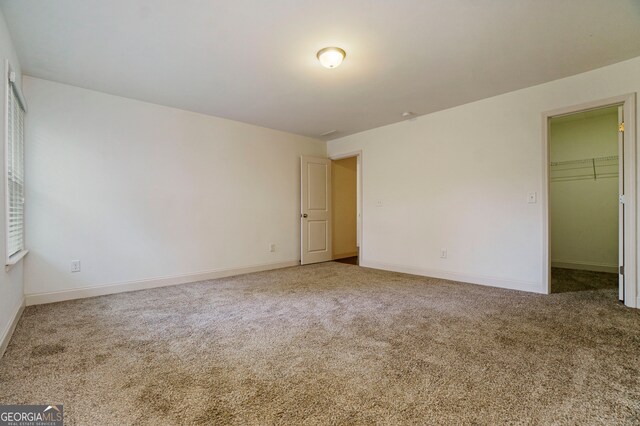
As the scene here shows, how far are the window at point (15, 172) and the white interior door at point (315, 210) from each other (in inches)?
140

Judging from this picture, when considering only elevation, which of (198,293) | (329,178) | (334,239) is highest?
(329,178)

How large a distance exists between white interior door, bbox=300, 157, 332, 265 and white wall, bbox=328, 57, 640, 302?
819 mm

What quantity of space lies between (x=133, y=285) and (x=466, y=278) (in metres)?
4.30

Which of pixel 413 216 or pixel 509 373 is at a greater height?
pixel 413 216

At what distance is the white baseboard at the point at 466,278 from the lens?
342cm

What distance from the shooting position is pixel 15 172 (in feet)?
8.73

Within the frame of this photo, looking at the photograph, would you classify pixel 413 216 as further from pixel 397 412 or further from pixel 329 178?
pixel 397 412

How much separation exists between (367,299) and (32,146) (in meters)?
3.88

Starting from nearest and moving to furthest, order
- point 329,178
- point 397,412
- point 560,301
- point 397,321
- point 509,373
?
point 397,412 < point 509,373 < point 397,321 < point 560,301 < point 329,178

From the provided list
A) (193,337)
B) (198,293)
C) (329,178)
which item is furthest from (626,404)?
(329,178)

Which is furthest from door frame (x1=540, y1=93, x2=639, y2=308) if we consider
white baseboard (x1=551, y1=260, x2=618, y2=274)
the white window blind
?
the white window blind

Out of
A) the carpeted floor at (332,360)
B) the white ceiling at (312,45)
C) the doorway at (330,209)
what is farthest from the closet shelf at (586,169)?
the doorway at (330,209)

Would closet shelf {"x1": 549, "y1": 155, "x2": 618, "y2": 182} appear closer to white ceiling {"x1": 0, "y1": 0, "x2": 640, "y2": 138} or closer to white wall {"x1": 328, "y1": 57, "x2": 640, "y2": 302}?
white wall {"x1": 328, "y1": 57, "x2": 640, "y2": 302}

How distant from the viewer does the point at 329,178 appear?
575 centimetres
